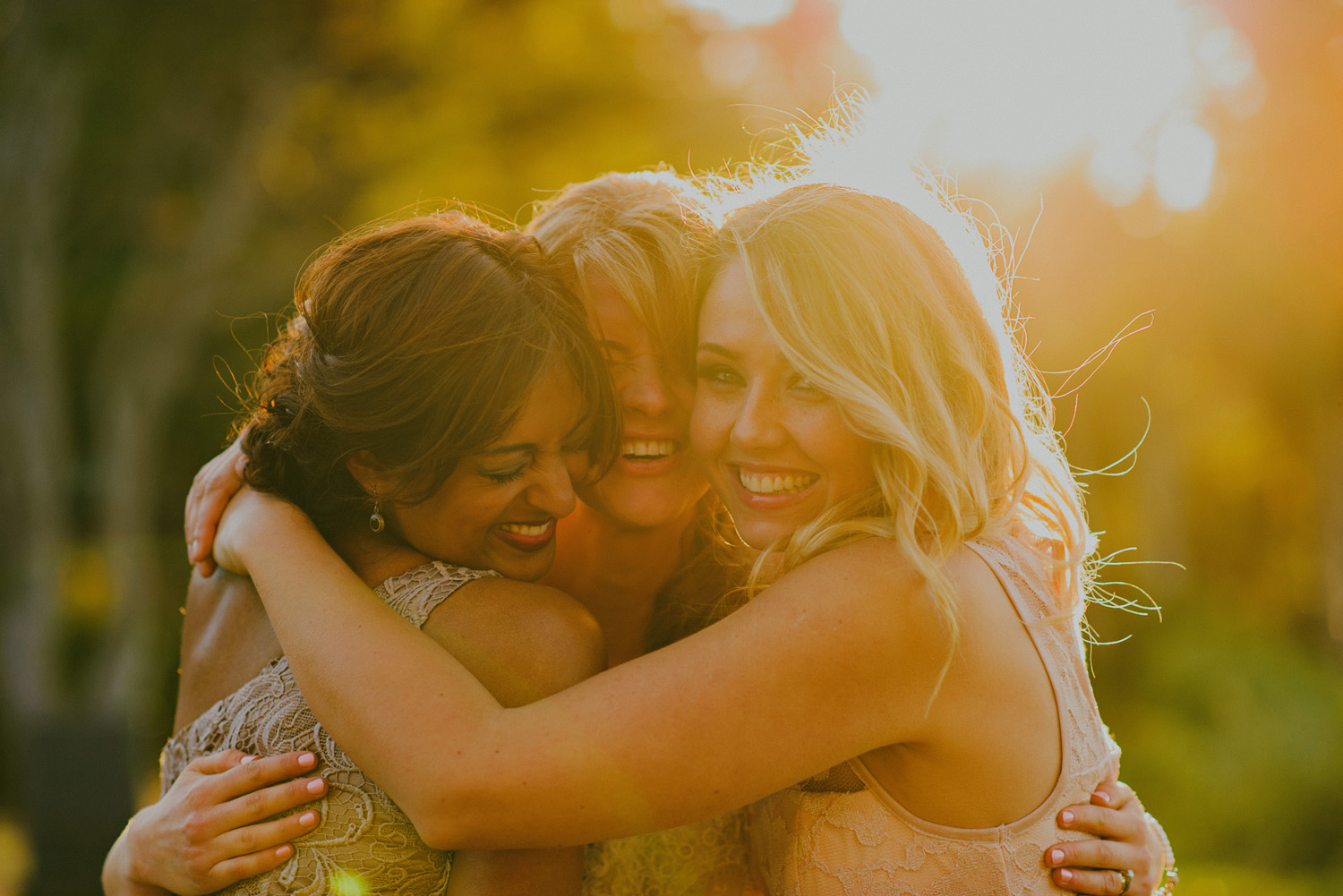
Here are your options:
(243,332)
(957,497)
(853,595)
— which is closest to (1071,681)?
(957,497)

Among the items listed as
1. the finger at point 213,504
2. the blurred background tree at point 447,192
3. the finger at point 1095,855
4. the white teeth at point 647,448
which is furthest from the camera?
the blurred background tree at point 447,192

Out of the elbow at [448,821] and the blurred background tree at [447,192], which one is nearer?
the elbow at [448,821]

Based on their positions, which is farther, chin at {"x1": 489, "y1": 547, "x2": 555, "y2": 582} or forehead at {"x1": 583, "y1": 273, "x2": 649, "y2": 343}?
forehead at {"x1": 583, "y1": 273, "x2": 649, "y2": 343}

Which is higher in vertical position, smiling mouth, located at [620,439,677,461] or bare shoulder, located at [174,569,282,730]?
smiling mouth, located at [620,439,677,461]

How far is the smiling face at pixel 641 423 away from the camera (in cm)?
311

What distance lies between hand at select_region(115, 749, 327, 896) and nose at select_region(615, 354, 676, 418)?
1.32 meters

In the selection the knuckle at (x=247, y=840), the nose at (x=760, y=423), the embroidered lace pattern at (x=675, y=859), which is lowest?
the embroidered lace pattern at (x=675, y=859)

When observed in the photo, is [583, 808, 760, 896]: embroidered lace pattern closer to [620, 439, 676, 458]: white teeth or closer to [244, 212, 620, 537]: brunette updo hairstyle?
[620, 439, 676, 458]: white teeth

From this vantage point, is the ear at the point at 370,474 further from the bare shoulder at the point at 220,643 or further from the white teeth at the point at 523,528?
the bare shoulder at the point at 220,643

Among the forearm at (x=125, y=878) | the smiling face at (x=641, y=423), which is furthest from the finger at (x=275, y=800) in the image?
the smiling face at (x=641, y=423)

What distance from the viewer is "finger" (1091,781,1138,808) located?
8.43 feet

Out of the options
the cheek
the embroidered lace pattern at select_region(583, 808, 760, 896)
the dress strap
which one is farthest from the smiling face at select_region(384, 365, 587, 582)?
the embroidered lace pattern at select_region(583, 808, 760, 896)

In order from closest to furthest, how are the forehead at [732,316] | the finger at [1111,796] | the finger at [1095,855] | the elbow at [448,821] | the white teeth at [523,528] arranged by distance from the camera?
the elbow at [448,821] < the finger at [1095,855] < the finger at [1111,796] < the forehead at [732,316] < the white teeth at [523,528]

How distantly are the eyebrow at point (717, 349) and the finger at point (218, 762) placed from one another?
153 cm
